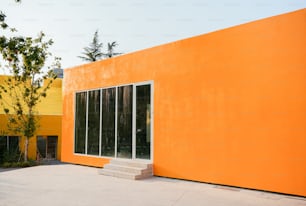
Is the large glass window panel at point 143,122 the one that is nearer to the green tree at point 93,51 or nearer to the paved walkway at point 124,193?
the paved walkway at point 124,193

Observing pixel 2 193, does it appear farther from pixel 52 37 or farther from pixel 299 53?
pixel 52 37

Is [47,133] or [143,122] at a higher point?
[143,122]

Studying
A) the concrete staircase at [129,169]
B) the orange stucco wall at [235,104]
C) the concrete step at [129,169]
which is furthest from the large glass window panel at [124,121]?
the orange stucco wall at [235,104]

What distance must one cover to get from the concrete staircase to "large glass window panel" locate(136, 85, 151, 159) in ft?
1.08

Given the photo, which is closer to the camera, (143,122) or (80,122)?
(143,122)

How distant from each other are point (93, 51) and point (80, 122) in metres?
20.6

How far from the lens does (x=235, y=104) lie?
6.00 metres

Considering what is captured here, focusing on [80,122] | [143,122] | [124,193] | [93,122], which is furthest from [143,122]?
[80,122]

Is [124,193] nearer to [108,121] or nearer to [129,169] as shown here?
[129,169]

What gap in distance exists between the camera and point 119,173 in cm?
741

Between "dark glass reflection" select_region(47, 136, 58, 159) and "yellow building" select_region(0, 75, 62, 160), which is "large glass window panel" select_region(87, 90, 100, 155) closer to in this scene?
"yellow building" select_region(0, 75, 62, 160)

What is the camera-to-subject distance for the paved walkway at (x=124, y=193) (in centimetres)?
479

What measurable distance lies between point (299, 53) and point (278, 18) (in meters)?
0.84

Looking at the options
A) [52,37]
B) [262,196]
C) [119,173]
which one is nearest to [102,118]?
[119,173]
